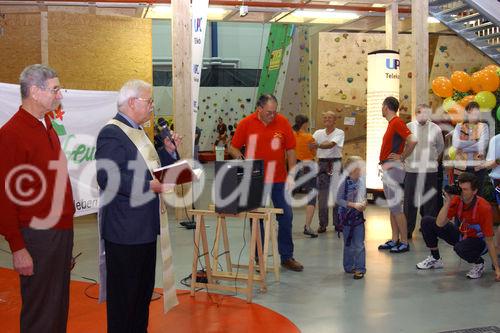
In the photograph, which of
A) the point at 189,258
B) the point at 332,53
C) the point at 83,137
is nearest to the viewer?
the point at 189,258

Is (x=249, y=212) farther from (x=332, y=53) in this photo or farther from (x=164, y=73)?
(x=164, y=73)

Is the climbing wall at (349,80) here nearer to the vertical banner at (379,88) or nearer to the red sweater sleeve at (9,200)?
the vertical banner at (379,88)

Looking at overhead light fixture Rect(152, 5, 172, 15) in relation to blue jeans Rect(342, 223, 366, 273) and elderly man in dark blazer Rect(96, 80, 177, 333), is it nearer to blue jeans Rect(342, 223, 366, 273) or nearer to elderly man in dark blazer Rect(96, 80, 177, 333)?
blue jeans Rect(342, 223, 366, 273)

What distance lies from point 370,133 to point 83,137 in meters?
4.02

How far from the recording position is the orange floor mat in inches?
156

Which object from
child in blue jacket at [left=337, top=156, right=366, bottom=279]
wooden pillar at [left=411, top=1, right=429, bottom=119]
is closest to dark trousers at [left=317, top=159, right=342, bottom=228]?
wooden pillar at [left=411, top=1, right=429, bottom=119]

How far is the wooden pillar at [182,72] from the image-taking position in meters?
7.94

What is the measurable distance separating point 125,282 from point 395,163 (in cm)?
391

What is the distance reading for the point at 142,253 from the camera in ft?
10.1

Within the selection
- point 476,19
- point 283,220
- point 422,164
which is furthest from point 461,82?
point 283,220

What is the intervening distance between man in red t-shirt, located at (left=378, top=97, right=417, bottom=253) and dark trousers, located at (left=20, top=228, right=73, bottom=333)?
4075 mm

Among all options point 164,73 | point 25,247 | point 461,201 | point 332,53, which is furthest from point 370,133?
point 164,73

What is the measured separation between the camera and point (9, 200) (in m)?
2.57

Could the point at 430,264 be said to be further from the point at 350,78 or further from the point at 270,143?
the point at 350,78
